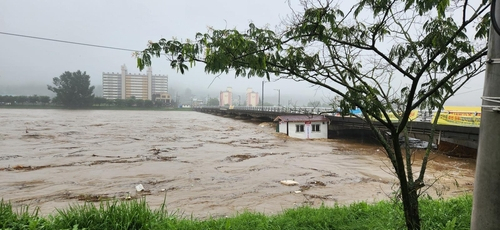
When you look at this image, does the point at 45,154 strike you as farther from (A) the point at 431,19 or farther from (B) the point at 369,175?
(A) the point at 431,19

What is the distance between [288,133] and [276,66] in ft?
85.1

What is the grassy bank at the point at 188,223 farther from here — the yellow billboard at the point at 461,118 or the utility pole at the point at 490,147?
the yellow billboard at the point at 461,118

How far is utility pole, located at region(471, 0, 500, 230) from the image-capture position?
1550 mm

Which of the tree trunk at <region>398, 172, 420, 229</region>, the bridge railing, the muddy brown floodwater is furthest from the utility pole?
the muddy brown floodwater

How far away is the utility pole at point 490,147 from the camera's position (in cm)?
155

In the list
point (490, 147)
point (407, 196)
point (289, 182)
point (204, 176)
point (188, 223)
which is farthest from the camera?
point (204, 176)

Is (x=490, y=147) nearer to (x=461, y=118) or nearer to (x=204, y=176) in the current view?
(x=204, y=176)

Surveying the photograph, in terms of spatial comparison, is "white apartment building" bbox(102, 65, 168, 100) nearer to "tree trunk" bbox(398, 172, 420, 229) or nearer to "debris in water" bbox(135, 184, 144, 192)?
"debris in water" bbox(135, 184, 144, 192)

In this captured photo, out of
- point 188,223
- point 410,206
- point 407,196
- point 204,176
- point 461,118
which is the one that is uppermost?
point 461,118

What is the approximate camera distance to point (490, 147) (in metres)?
1.57

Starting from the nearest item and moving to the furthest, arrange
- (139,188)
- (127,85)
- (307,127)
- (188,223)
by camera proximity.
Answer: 1. (188,223)
2. (139,188)
3. (307,127)
4. (127,85)

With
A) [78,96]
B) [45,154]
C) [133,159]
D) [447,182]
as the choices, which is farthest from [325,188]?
[78,96]

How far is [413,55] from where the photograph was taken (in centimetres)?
328

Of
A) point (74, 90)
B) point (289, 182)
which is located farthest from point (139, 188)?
point (74, 90)
